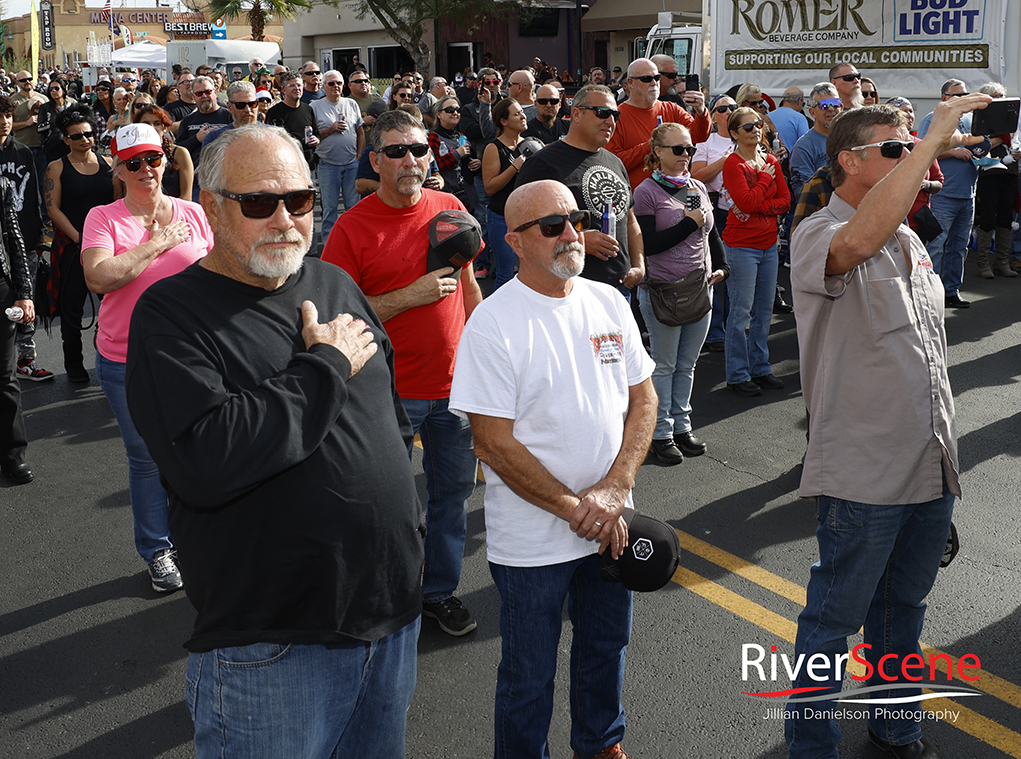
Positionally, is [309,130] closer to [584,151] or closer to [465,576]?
[584,151]

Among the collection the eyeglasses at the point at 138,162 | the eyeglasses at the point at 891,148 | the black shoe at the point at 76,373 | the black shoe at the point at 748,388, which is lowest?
the black shoe at the point at 748,388

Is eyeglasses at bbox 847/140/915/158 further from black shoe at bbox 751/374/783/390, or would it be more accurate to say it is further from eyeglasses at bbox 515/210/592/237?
black shoe at bbox 751/374/783/390

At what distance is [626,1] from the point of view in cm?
3662

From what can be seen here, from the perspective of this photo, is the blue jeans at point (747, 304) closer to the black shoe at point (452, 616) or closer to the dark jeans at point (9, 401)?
the black shoe at point (452, 616)

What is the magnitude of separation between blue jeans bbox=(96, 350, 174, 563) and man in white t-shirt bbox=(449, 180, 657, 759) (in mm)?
2027

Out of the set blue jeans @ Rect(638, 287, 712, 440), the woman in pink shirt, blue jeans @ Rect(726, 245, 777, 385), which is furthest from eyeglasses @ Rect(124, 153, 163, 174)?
blue jeans @ Rect(726, 245, 777, 385)

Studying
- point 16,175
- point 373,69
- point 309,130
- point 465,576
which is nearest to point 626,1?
point 373,69

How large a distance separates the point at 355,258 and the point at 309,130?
857 cm

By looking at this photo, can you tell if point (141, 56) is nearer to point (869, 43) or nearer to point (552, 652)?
point (869, 43)

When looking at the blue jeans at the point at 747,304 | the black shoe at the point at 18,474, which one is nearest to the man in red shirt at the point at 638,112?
the blue jeans at the point at 747,304

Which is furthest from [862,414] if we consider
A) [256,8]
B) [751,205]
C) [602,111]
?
[256,8]

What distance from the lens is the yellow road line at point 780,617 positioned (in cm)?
333

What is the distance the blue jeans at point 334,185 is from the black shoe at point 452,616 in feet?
27.5

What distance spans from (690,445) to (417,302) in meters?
2.76
